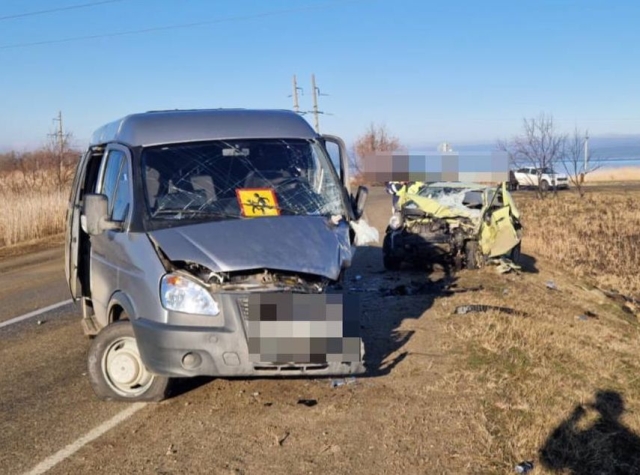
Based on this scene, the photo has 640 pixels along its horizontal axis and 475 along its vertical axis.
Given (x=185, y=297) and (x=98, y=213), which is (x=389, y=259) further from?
(x=185, y=297)

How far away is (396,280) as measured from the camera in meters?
11.9

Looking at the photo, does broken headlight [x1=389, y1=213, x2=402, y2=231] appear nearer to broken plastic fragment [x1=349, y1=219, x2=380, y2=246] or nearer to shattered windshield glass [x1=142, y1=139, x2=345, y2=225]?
broken plastic fragment [x1=349, y1=219, x2=380, y2=246]

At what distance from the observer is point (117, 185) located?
Result: 6109 millimetres

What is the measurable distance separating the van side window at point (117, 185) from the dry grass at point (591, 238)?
35.8 ft

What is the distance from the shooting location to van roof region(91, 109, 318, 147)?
5988 mm

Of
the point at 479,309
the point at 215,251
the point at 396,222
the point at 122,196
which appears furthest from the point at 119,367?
the point at 396,222

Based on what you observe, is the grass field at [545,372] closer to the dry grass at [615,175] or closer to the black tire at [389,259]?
the black tire at [389,259]

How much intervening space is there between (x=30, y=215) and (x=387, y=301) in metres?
13.9

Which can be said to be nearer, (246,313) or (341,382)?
(246,313)

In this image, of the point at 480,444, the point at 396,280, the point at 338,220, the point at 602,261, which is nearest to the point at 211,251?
the point at 338,220

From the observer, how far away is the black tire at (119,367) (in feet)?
17.4

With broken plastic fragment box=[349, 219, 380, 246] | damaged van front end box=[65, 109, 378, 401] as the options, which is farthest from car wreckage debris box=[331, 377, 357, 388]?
broken plastic fragment box=[349, 219, 380, 246]

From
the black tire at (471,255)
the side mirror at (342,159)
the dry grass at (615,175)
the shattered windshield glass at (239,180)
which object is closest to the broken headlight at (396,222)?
the black tire at (471,255)

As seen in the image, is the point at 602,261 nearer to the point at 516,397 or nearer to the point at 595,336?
the point at 595,336
